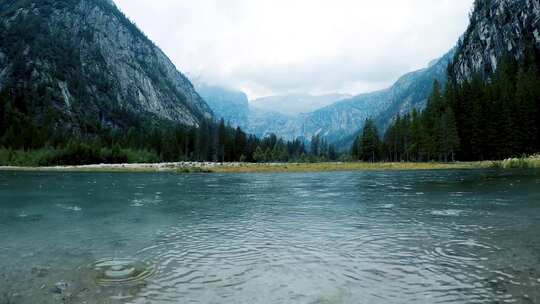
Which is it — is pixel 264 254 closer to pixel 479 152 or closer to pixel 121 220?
pixel 121 220

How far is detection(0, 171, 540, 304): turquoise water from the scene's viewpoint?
9531 millimetres

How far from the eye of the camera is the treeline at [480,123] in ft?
307

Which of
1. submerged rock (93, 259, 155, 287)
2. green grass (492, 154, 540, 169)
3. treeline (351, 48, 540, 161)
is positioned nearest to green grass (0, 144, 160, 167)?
treeline (351, 48, 540, 161)

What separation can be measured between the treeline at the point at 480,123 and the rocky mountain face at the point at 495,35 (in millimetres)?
36408

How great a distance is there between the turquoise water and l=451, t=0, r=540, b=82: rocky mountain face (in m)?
141

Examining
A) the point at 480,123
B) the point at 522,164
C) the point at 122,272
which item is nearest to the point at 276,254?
the point at 122,272

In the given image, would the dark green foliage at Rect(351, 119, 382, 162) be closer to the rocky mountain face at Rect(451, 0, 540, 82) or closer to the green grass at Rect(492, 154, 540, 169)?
the rocky mountain face at Rect(451, 0, 540, 82)

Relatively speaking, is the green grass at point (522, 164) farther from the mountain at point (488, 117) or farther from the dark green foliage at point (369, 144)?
the dark green foliage at point (369, 144)

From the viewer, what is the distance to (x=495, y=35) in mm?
169250

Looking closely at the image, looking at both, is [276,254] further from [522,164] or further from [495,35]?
[495,35]

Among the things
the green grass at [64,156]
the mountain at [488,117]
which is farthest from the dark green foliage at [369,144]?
the green grass at [64,156]

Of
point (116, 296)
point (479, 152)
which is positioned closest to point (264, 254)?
point (116, 296)

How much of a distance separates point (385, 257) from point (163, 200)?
891 inches

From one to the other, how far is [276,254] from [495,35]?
195 meters
